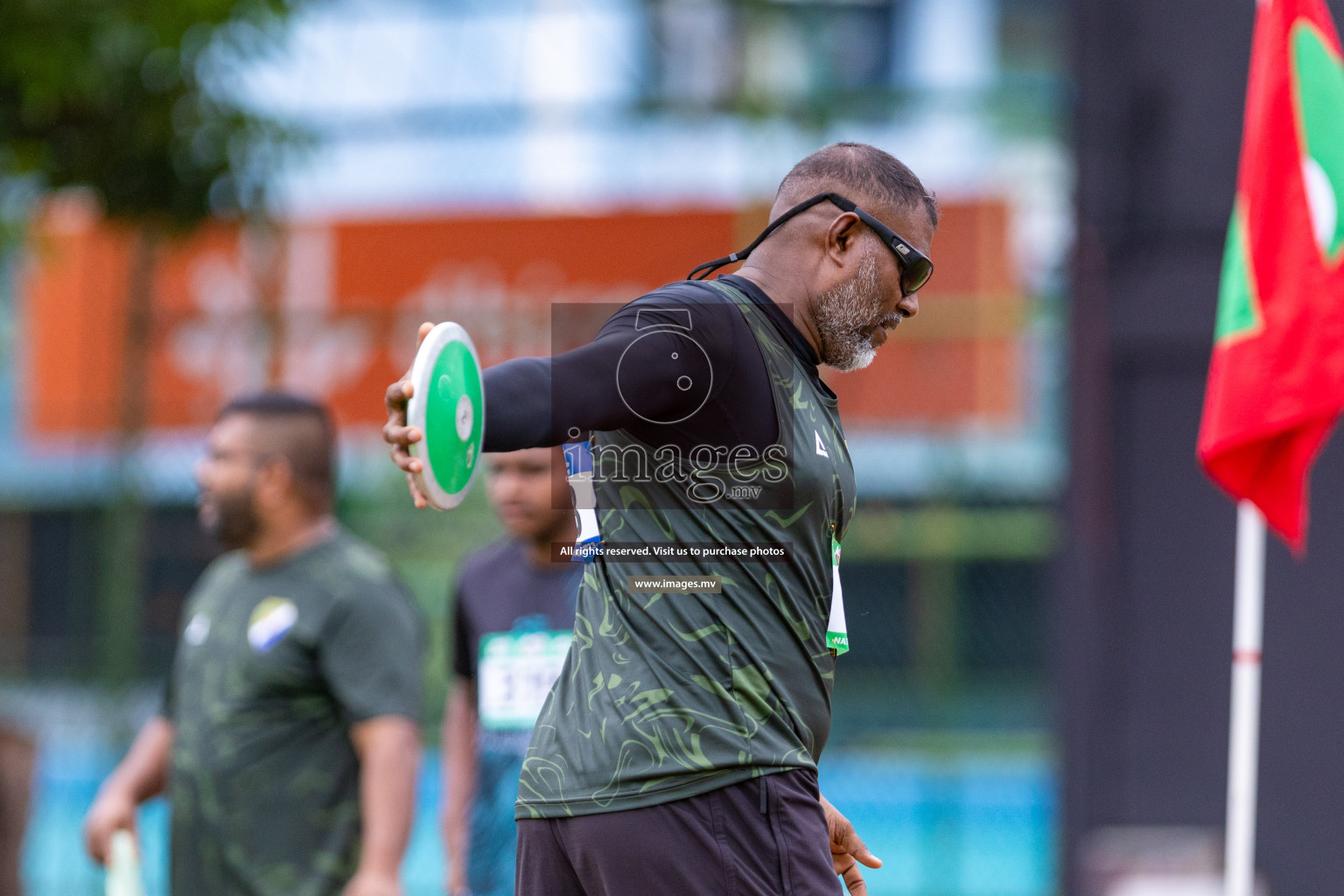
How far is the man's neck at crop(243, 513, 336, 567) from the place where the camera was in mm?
4445

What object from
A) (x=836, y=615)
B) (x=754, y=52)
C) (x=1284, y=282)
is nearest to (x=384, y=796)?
(x=836, y=615)

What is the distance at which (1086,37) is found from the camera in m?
6.41

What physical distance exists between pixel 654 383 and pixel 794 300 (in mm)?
406

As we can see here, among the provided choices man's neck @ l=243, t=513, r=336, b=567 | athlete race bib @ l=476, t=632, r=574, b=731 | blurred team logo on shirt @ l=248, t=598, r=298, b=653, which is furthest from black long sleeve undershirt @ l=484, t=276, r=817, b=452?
man's neck @ l=243, t=513, r=336, b=567

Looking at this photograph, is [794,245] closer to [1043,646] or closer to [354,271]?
[1043,646]

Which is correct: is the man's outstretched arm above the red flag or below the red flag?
below

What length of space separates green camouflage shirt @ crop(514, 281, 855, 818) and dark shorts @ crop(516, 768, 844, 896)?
1.0 inches

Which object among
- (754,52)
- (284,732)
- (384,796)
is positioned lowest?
(384,796)

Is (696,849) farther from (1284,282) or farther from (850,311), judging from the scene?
(1284,282)

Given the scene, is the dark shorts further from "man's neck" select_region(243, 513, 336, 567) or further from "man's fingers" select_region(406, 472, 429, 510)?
"man's neck" select_region(243, 513, 336, 567)

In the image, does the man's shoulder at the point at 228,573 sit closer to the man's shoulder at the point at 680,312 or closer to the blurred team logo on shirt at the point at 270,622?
the blurred team logo on shirt at the point at 270,622

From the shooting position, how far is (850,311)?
246 centimetres

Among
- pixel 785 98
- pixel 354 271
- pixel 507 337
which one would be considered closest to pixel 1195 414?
pixel 785 98

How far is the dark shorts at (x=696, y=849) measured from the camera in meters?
2.25
